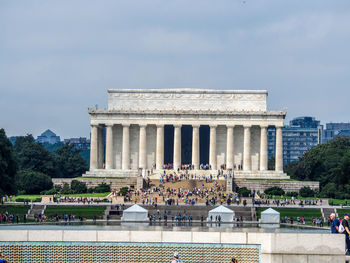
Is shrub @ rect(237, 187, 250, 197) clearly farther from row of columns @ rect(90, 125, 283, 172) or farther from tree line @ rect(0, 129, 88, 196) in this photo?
tree line @ rect(0, 129, 88, 196)

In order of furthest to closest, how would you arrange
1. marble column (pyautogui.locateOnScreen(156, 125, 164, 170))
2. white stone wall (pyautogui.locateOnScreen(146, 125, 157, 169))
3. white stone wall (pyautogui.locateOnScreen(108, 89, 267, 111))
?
white stone wall (pyautogui.locateOnScreen(146, 125, 157, 169)), white stone wall (pyautogui.locateOnScreen(108, 89, 267, 111)), marble column (pyautogui.locateOnScreen(156, 125, 164, 170))

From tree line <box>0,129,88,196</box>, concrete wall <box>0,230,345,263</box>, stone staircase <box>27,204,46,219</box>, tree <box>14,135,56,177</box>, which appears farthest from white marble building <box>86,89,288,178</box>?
concrete wall <box>0,230,345,263</box>

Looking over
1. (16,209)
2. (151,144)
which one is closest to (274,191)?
(151,144)

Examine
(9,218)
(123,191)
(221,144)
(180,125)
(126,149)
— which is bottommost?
(9,218)

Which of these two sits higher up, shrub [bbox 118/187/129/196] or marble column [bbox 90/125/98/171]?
marble column [bbox 90/125/98/171]

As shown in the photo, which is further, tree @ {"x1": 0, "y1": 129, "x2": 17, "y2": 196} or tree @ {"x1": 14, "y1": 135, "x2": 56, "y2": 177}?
tree @ {"x1": 14, "y1": 135, "x2": 56, "y2": 177}

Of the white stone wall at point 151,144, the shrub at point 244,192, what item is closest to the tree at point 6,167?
the shrub at point 244,192

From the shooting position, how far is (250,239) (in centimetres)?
4084

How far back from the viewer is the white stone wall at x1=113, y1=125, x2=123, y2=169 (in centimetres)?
12469

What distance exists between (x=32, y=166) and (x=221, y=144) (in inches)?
1234

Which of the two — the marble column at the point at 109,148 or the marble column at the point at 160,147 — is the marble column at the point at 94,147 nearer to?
the marble column at the point at 109,148

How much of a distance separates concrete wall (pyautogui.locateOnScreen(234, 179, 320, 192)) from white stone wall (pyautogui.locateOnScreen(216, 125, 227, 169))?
39.0ft

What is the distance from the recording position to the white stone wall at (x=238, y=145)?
404ft

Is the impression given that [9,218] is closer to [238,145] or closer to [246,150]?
[246,150]
